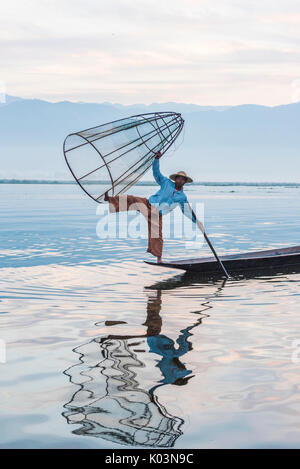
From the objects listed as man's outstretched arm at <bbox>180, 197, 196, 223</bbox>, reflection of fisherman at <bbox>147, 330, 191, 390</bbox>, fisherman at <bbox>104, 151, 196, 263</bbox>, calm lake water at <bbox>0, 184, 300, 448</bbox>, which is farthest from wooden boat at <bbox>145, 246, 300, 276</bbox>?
reflection of fisherman at <bbox>147, 330, 191, 390</bbox>

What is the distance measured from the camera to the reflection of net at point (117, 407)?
170 inches

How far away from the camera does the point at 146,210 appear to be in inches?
446

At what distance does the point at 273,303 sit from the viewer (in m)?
9.02

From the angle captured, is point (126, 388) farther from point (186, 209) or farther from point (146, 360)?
point (186, 209)

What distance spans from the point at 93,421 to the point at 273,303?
5.06 meters

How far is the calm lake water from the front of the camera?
4391mm

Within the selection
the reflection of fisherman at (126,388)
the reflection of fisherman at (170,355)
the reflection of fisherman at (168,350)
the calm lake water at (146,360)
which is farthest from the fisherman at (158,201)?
the reflection of fisherman at (170,355)

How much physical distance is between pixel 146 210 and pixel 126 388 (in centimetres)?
636

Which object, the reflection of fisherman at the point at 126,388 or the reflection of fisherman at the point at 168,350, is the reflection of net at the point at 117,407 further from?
the reflection of fisherman at the point at 168,350

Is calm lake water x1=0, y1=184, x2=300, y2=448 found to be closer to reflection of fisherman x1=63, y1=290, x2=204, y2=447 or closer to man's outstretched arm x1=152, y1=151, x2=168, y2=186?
reflection of fisherman x1=63, y1=290, x2=204, y2=447

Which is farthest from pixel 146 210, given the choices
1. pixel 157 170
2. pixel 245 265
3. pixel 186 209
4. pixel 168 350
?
pixel 168 350

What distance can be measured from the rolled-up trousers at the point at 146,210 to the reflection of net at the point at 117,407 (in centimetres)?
489

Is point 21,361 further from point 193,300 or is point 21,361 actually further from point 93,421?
point 193,300

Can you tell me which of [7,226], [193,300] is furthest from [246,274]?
[7,226]
